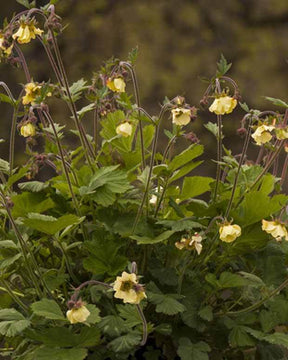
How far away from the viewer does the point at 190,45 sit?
161cm

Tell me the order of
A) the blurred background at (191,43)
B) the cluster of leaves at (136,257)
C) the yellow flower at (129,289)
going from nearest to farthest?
the yellow flower at (129,289) → the cluster of leaves at (136,257) → the blurred background at (191,43)

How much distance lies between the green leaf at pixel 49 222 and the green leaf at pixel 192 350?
0.57 ft

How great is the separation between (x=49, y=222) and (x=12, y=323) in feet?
0.36

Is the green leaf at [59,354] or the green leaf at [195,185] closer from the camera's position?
the green leaf at [59,354]

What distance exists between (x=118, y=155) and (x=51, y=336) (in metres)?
0.27

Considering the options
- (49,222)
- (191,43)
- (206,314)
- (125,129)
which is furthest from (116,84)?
(191,43)

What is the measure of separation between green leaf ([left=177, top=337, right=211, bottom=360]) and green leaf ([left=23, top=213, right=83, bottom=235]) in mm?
173

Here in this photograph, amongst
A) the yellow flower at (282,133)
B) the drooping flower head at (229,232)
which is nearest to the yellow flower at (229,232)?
the drooping flower head at (229,232)

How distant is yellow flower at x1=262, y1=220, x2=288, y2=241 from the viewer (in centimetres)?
79

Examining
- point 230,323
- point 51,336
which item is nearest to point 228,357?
point 230,323

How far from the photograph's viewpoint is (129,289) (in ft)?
2.30

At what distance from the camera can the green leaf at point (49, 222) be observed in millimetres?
791

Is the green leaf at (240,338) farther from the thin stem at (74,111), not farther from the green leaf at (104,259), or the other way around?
the thin stem at (74,111)

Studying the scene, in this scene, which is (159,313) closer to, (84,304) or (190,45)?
(84,304)
